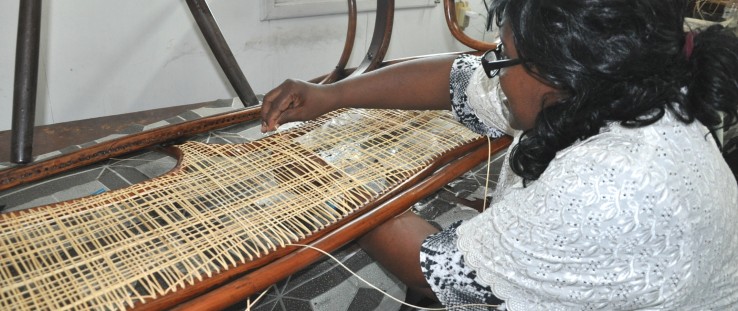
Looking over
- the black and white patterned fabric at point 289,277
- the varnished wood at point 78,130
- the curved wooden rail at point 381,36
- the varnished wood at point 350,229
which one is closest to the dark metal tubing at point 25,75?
the black and white patterned fabric at point 289,277

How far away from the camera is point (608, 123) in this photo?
666 millimetres

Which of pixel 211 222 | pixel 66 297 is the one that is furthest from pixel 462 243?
pixel 66 297

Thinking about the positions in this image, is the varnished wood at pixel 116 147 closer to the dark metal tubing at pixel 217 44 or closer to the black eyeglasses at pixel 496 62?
the dark metal tubing at pixel 217 44

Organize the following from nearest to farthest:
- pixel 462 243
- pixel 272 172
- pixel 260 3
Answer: pixel 462 243
pixel 272 172
pixel 260 3

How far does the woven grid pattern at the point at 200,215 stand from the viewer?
69 cm

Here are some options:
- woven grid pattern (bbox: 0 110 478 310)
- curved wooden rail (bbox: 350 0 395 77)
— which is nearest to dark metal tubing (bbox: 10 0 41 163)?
woven grid pattern (bbox: 0 110 478 310)

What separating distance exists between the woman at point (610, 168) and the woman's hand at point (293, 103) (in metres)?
0.51

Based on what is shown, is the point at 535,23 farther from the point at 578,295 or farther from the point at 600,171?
the point at 578,295

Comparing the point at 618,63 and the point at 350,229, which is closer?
the point at 618,63

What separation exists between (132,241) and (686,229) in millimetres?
737

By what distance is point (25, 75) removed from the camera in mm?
1078

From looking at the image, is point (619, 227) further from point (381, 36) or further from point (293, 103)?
point (381, 36)

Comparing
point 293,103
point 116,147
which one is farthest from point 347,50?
point 116,147

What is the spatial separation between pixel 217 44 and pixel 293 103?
1.44 feet
